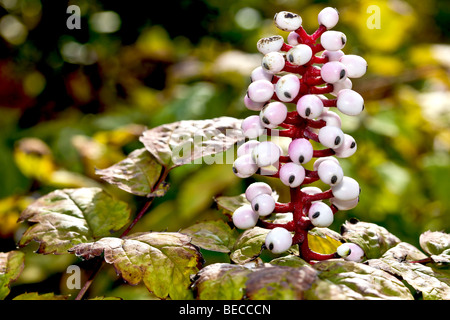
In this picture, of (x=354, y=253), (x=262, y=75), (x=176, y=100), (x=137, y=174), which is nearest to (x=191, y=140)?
(x=137, y=174)

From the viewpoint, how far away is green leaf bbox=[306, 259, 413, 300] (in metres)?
0.49

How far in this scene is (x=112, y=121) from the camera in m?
1.68

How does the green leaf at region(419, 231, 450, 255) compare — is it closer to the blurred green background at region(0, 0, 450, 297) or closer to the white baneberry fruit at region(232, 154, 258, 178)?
the white baneberry fruit at region(232, 154, 258, 178)

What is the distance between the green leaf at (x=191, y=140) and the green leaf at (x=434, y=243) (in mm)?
329

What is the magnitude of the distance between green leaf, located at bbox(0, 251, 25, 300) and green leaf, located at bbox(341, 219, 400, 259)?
0.49 metres

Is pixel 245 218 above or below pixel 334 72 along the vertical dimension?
below

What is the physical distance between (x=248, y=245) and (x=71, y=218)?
29 cm

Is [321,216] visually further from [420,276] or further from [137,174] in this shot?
[137,174]

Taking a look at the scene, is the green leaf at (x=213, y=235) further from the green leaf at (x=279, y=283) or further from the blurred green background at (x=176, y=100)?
the blurred green background at (x=176, y=100)

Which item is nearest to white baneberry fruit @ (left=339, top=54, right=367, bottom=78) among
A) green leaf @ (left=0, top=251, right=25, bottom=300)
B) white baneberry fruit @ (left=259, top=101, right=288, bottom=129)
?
white baneberry fruit @ (left=259, top=101, right=288, bottom=129)

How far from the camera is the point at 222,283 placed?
516 millimetres

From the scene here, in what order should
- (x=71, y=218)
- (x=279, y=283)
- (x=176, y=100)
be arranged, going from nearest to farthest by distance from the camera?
(x=279, y=283) → (x=71, y=218) → (x=176, y=100)
